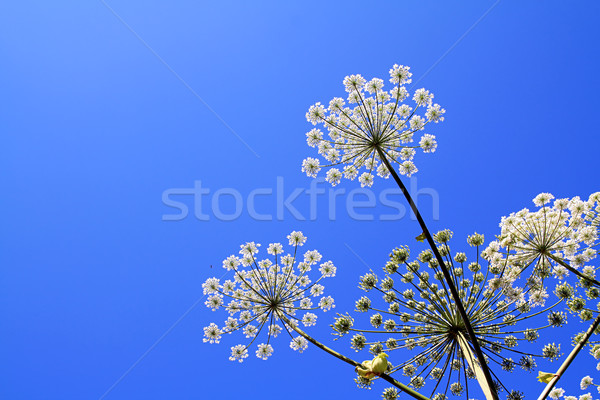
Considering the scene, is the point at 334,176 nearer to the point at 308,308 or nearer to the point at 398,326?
the point at 308,308

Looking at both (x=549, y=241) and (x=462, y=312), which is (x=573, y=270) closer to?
(x=549, y=241)

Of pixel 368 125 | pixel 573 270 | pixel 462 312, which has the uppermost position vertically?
pixel 368 125

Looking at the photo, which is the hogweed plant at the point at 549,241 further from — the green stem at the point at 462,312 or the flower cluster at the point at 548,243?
the green stem at the point at 462,312

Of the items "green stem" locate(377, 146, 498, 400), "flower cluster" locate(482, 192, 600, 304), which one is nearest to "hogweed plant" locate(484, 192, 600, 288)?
"flower cluster" locate(482, 192, 600, 304)

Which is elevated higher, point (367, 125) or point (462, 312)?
point (367, 125)

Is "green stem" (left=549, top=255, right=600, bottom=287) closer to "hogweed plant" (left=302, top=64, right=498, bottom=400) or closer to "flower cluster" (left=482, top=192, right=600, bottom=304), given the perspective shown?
"flower cluster" (left=482, top=192, right=600, bottom=304)

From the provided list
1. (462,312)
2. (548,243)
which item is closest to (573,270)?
(548,243)

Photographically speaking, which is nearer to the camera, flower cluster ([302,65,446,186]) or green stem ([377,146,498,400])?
green stem ([377,146,498,400])

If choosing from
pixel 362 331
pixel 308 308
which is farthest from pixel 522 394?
pixel 308 308
